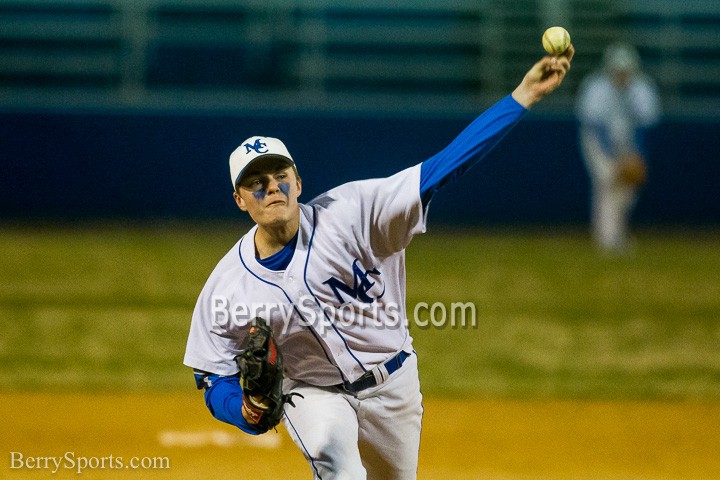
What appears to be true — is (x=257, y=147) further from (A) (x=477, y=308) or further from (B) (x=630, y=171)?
(B) (x=630, y=171)

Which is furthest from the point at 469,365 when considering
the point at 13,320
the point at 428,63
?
the point at 428,63

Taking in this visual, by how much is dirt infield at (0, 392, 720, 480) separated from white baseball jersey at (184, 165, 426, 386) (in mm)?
1796

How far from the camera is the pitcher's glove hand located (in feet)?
13.8

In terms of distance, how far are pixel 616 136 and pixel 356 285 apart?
9.39m

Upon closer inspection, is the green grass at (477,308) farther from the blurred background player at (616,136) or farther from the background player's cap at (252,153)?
the background player's cap at (252,153)

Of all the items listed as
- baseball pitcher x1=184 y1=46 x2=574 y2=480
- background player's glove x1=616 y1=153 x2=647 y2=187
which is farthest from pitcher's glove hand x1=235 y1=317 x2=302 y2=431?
background player's glove x1=616 y1=153 x2=647 y2=187

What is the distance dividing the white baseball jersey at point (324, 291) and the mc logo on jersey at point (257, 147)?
1.11 ft

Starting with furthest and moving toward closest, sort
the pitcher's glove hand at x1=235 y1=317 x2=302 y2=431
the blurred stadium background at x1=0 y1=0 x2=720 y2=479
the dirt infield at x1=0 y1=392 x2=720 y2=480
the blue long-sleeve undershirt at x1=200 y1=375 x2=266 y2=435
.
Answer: the blurred stadium background at x1=0 y1=0 x2=720 y2=479, the dirt infield at x1=0 y1=392 x2=720 y2=480, the blue long-sleeve undershirt at x1=200 y1=375 x2=266 y2=435, the pitcher's glove hand at x1=235 y1=317 x2=302 y2=431

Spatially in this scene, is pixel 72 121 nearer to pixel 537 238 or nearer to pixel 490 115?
pixel 537 238

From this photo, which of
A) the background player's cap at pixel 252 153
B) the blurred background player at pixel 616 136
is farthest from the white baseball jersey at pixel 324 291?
the blurred background player at pixel 616 136

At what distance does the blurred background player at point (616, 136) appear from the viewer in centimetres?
1321

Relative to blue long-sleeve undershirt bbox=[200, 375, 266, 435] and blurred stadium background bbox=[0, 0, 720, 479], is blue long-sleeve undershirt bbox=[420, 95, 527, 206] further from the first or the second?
blurred stadium background bbox=[0, 0, 720, 479]

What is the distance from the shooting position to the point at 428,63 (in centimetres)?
1666

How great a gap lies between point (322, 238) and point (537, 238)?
33.8 feet
